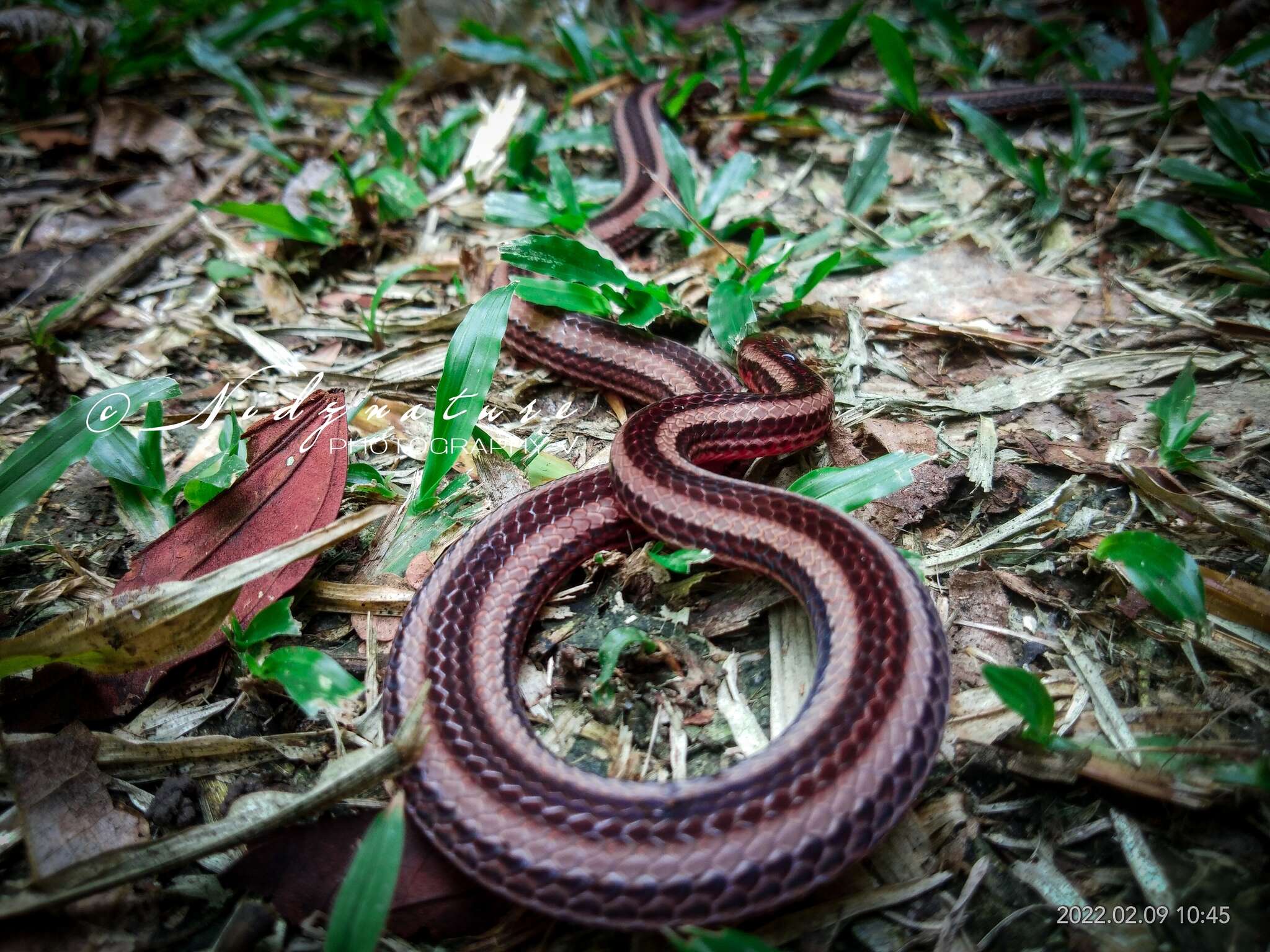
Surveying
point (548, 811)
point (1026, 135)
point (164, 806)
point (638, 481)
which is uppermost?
point (1026, 135)

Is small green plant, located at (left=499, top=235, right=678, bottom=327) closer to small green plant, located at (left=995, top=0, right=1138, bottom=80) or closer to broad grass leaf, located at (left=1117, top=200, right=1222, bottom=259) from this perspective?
broad grass leaf, located at (left=1117, top=200, right=1222, bottom=259)

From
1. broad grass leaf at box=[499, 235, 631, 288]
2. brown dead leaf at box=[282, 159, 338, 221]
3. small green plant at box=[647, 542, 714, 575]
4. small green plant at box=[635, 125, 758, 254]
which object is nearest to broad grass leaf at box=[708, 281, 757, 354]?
broad grass leaf at box=[499, 235, 631, 288]

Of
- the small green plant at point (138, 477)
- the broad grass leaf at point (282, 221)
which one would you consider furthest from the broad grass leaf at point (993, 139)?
the small green plant at point (138, 477)

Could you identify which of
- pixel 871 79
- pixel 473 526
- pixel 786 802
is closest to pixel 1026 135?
pixel 871 79

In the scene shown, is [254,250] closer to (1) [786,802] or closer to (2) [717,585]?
(2) [717,585]

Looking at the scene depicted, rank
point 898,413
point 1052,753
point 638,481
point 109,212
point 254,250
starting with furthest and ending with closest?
point 109,212 → point 254,250 → point 898,413 → point 638,481 → point 1052,753

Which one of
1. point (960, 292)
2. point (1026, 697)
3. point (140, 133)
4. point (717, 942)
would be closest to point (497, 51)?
point (140, 133)

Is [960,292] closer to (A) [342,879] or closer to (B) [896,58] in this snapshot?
(B) [896,58]

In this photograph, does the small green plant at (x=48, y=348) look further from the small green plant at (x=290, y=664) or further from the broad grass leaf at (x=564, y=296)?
the broad grass leaf at (x=564, y=296)
